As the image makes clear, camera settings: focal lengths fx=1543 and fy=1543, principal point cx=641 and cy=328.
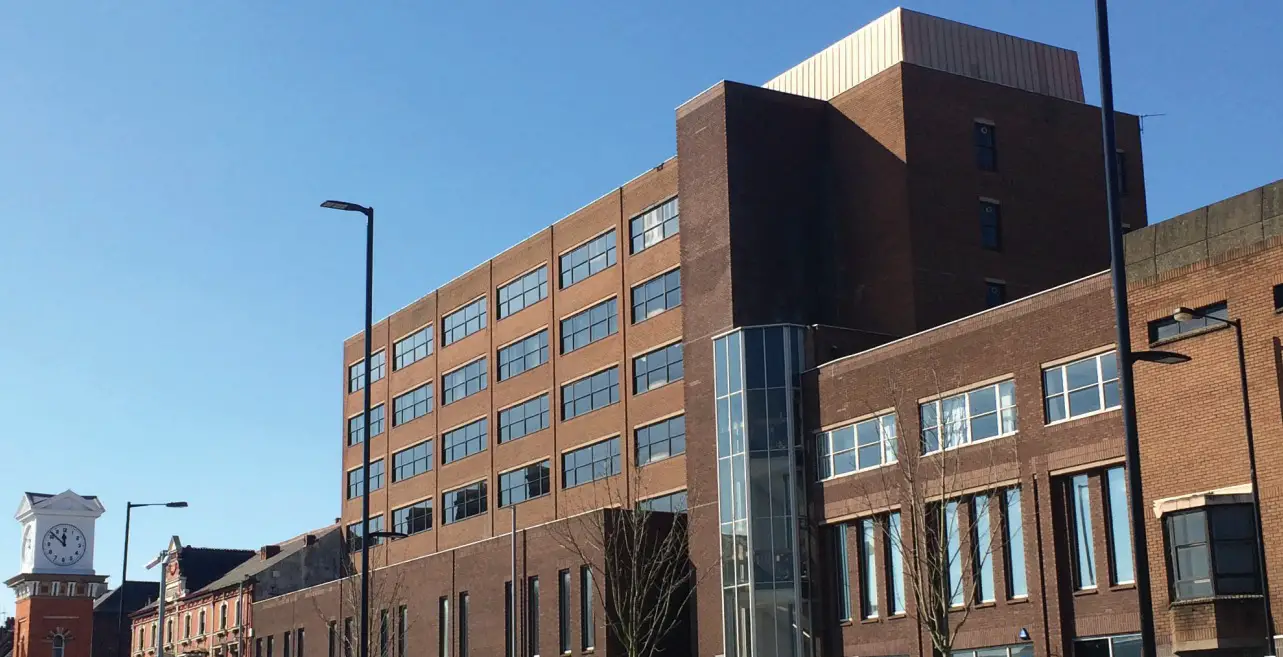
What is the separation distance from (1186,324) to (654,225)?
25.1 metres

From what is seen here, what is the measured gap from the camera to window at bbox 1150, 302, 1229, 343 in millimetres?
34875

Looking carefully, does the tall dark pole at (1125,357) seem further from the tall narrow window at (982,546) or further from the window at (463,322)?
the window at (463,322)

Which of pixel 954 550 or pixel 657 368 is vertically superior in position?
pixel 657 368

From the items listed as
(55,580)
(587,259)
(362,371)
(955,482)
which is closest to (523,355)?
(587,259)

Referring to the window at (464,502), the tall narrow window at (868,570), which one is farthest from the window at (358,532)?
the tall narrow window at (868,570)

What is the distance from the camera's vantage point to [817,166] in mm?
54594

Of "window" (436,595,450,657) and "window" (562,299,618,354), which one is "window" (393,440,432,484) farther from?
"window" (562,299,618,354)

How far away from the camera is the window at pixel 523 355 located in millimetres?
64875

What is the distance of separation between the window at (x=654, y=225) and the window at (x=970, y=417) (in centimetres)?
1547

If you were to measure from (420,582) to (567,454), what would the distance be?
9.43m

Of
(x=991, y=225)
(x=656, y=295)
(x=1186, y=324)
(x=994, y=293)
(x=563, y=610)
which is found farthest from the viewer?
(x=656, y=295)

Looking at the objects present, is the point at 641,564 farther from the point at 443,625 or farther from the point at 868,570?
the point at 443,625

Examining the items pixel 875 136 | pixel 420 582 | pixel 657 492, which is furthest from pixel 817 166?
pixel 420 582

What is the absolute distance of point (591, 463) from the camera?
60.7 meters
